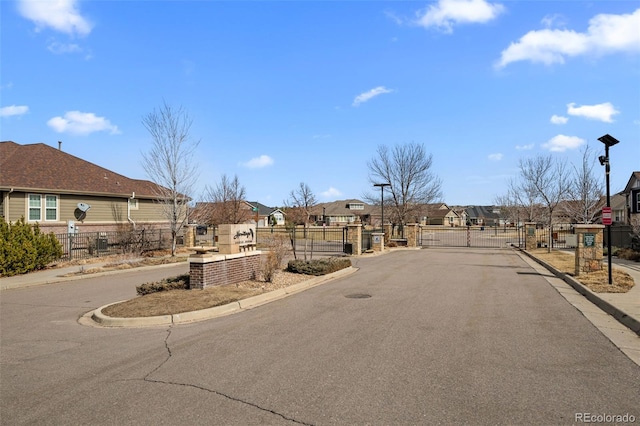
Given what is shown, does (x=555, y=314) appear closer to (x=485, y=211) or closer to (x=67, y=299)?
(x=67, y=299)

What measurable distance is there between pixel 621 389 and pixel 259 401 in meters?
Result: 4.03

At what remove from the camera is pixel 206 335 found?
7.41 metres

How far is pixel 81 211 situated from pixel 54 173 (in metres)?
2.73

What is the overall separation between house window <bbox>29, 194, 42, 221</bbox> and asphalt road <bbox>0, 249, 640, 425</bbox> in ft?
51.9

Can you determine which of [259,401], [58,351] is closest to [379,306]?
[259,401]

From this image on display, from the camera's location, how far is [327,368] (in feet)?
18.1

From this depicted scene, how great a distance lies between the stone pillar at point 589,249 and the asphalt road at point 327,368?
5368 mm

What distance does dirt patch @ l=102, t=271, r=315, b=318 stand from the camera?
8992 mm

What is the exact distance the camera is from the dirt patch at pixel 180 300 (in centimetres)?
899

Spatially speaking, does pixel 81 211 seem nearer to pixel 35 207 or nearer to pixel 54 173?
pixel 54 173

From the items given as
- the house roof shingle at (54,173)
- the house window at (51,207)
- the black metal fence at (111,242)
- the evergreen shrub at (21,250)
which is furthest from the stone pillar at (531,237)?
the house window at (51,207)

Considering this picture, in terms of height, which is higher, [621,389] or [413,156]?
[413,156]

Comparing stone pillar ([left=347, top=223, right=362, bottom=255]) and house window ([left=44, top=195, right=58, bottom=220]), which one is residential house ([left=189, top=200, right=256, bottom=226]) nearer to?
house window ([left=44, top=195, right=58, bottom=220])

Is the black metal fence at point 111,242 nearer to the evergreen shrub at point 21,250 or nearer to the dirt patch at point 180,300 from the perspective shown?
the evergreen shrub at point 21,250
